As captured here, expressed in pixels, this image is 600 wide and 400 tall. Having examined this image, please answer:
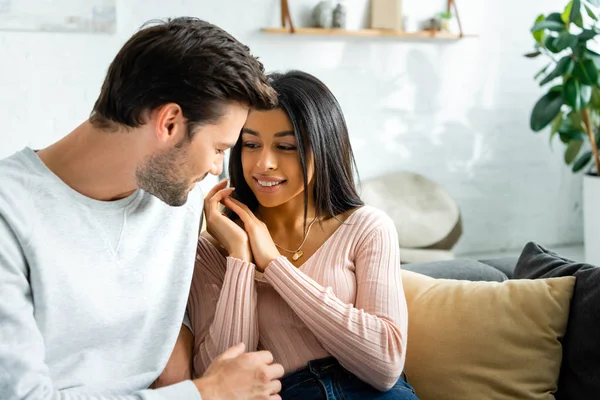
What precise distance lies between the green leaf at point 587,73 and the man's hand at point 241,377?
3025 millimetres

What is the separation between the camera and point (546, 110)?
4152 mm

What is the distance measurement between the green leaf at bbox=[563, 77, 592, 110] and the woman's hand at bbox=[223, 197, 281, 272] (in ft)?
9.01

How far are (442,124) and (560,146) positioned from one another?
3.07 ft

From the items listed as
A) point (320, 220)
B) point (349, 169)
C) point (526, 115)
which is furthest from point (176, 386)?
point (526, 115)

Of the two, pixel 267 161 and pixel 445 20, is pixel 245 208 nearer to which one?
pixel 267 161

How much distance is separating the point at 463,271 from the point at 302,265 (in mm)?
710

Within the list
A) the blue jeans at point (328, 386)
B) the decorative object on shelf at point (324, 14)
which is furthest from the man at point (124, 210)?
the decorative object on shelf at point (324, 14)

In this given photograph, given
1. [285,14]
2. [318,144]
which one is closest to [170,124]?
[318,144]

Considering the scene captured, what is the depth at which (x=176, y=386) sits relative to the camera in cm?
134

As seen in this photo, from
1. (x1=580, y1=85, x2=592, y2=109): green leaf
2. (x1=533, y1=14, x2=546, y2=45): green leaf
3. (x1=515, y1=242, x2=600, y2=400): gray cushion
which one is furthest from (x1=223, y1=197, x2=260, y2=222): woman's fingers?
(x1=533, y1=14, x2=546, y2=45): green leaf

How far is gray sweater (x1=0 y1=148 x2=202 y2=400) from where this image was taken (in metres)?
1.22

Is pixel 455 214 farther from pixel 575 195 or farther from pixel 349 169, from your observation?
pixel 349 169

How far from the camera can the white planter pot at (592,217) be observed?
13.7ft

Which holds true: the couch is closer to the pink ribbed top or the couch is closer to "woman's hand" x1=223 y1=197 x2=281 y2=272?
the pink ribbed top
